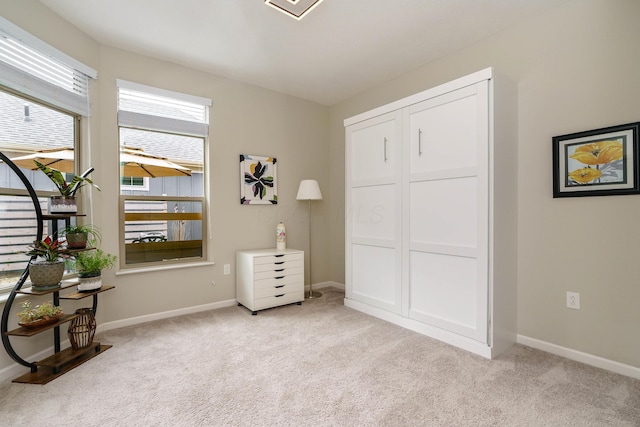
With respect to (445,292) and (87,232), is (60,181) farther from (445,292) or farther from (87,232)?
(445,292)

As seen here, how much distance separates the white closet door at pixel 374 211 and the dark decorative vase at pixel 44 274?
2.64m

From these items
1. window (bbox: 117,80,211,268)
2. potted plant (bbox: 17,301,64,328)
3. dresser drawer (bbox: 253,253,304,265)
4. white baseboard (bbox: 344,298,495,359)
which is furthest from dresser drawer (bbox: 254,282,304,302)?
potted plant (bbox: 17,301,64,328)

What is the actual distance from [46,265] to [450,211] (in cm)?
306

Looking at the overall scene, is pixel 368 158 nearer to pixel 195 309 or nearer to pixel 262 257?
pixel 262 257

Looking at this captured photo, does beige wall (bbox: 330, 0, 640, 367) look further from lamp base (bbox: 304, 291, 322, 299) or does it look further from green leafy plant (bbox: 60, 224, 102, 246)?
green leafy plant (bbox: 60, 224, 102, 246)

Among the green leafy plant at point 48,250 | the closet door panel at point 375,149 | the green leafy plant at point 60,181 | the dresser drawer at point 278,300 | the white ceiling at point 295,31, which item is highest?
the white ceiling at point 295,31

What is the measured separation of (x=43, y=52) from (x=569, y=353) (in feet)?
15.1

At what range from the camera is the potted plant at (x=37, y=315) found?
2088 mm

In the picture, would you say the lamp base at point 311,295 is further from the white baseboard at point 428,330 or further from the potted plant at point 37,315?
the potted plant at point 37,315

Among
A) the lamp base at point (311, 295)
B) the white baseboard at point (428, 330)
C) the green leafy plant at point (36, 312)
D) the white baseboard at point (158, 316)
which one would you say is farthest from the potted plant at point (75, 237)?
the white baseboard at point (428, 330)

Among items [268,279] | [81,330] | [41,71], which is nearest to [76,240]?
[81,330]

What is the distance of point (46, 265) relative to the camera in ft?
7.17

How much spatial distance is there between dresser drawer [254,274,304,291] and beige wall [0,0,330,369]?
505 millimetres

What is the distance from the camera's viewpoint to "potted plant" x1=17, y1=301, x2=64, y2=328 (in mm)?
2088
